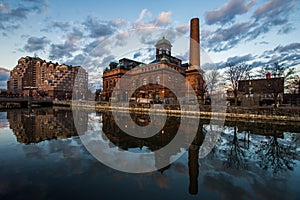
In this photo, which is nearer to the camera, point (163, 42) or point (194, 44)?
point (194, 44)

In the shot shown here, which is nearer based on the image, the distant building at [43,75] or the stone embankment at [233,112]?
the stone embankment at [233,112]

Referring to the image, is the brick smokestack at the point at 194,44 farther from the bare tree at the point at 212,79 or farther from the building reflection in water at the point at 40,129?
the building reflection in water at the point at 40,129

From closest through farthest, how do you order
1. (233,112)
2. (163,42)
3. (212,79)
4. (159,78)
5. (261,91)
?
(233,112) < (212,79) < (261,91) < (159,78) < (163,42)

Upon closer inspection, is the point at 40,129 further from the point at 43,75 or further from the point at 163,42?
the point at 43,75

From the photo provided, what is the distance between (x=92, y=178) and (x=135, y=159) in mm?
2528

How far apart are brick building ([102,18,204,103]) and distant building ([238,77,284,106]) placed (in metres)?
9.60

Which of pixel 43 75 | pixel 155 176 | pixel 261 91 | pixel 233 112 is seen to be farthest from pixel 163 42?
pixel 43 75

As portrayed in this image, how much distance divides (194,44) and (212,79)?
9.87 m

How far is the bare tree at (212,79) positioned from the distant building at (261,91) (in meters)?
5.16

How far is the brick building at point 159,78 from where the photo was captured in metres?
41.7

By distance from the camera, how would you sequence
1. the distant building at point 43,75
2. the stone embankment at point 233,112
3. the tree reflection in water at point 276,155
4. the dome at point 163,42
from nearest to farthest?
the tree reflection in water at point 276,155, the stone embankment at point 233,112, the dome at point 163,42, the distant building at point 43,75

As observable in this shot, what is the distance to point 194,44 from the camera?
4119cm

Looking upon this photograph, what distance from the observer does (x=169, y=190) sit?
5062 millimetres

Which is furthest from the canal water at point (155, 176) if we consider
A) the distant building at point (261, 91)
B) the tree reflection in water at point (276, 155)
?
the distant building at point (261, 91)
